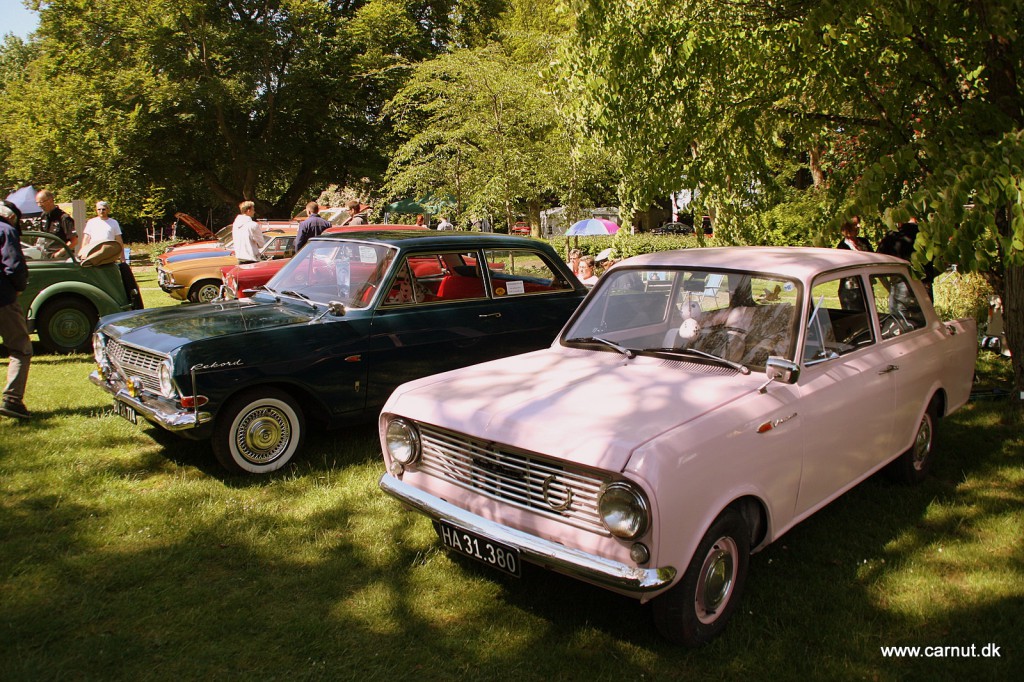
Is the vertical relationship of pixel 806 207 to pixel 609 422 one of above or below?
above

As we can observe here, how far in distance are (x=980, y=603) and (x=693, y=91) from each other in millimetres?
4904

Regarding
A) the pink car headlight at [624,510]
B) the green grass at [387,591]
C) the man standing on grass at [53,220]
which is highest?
the man standing on grass at [53,220]

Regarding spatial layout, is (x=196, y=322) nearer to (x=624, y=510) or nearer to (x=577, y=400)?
(x=577, y=400)

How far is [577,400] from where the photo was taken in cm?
359

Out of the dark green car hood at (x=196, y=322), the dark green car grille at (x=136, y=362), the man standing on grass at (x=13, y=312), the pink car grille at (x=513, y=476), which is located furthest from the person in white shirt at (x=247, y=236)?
the pink car grille at (x=513, y=476)

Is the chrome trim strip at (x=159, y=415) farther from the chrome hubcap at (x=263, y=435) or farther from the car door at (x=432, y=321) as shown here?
the car door at (x=432, y=321)

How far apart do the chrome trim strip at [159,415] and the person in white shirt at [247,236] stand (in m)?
7.26

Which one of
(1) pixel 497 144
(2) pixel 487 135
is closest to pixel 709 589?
(1) pixel 497 144

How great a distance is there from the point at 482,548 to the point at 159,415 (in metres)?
2.75

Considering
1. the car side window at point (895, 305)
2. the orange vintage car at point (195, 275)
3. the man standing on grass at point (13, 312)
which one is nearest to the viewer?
the car side window at point (895, 305)

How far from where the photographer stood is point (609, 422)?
10.8 feet

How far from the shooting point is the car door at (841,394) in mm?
3807

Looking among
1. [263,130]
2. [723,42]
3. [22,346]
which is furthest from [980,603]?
[263,130]

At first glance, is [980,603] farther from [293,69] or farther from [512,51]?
[293,69]
